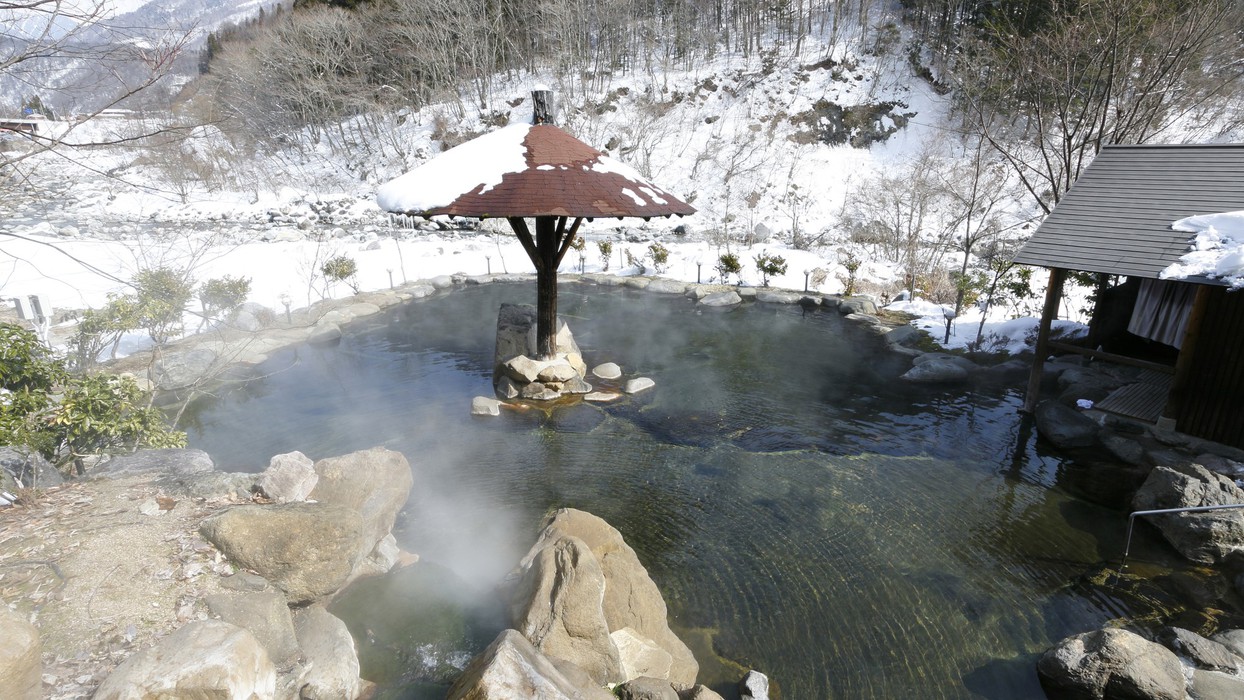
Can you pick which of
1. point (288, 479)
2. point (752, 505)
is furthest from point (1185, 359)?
point (288, 479)

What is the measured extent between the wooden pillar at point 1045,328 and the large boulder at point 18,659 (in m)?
9.21

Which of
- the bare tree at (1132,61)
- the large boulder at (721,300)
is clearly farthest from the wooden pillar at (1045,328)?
the large boulder at (721,300)

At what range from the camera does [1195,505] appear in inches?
200

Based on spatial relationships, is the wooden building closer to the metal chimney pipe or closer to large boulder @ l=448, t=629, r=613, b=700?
the metal chimney pipe

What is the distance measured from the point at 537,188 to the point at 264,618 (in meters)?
5.39

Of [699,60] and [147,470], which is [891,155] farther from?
[147,470]

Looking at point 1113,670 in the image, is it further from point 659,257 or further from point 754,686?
point 659,257

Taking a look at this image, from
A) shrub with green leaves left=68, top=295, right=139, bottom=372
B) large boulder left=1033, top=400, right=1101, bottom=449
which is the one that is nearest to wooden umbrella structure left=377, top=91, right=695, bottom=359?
shrub with green leaves left=68, top=295, right=139, bottom=372

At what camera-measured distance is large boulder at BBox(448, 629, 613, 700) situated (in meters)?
2.79

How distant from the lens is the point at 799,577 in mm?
4789

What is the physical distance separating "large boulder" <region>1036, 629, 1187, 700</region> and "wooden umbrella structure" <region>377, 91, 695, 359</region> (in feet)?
19.0

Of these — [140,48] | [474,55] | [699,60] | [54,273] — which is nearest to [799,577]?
[140,48]

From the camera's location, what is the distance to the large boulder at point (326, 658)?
3.41 m

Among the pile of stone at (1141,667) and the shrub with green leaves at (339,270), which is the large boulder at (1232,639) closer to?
the pile of stone at (1141,667)
